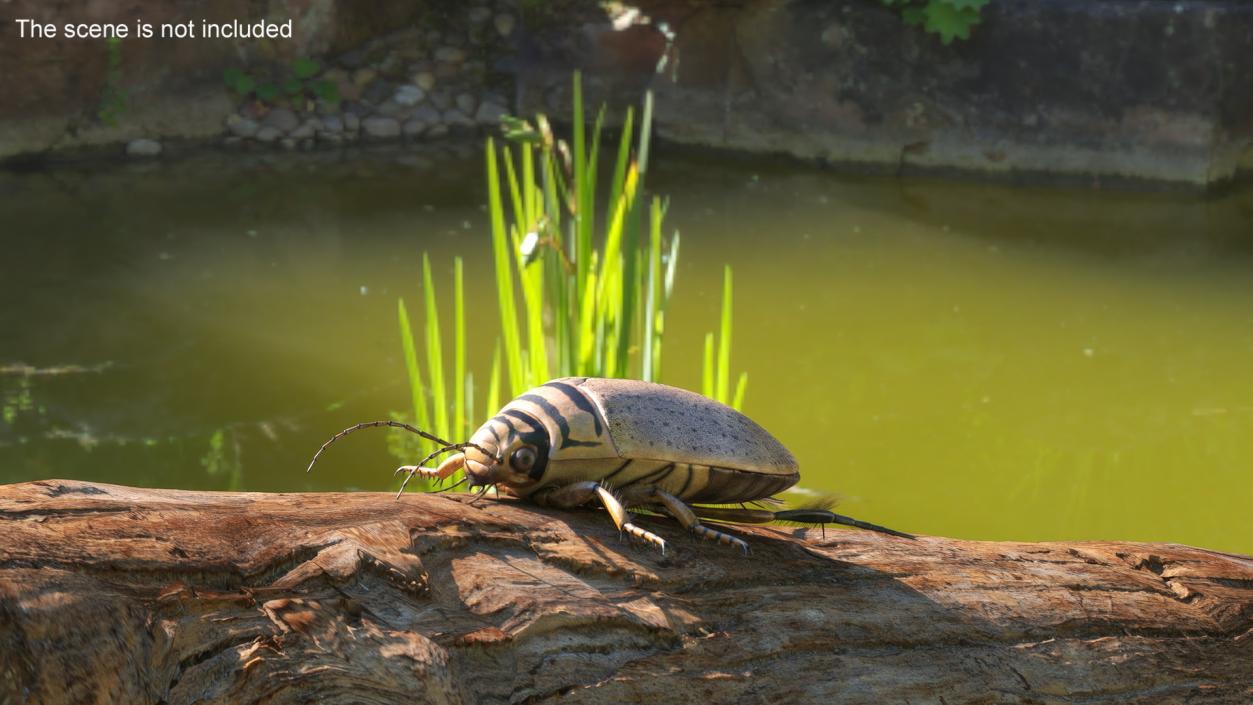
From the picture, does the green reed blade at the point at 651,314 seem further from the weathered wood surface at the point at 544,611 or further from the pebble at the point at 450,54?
the pebble at the point at 450,54

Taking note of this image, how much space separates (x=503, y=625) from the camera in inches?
41.8

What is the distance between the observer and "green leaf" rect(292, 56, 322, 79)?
5953 millimetres

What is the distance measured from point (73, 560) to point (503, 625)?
348 millimetres

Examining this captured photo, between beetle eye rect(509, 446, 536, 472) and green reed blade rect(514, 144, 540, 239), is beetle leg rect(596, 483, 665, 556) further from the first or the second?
green reed blade rect(514, 144, 540, 239)

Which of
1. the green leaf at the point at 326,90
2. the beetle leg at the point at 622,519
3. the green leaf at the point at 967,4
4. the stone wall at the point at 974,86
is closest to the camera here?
the beetle leg at the point at 622,519

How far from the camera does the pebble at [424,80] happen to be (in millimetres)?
6130

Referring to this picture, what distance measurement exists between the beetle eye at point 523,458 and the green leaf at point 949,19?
4759 millimetres

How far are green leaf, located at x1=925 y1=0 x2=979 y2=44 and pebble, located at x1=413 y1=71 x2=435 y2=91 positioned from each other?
7.98 ft

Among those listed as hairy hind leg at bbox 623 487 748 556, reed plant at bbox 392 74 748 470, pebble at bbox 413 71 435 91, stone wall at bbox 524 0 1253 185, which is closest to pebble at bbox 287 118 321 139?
pebble at bbox 413 71 435 91

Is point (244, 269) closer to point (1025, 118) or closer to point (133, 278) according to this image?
point (133, 278)

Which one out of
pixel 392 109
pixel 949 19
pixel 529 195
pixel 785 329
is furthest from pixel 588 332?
pixel 392 109

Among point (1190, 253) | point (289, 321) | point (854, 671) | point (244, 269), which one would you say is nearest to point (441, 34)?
point (244, 269)

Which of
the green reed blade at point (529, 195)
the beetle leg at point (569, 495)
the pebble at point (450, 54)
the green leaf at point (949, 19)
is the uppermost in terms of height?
the green leaf at point (949, 19)

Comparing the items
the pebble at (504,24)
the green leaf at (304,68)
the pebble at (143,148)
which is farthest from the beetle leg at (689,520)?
the pebble at (504,24)
